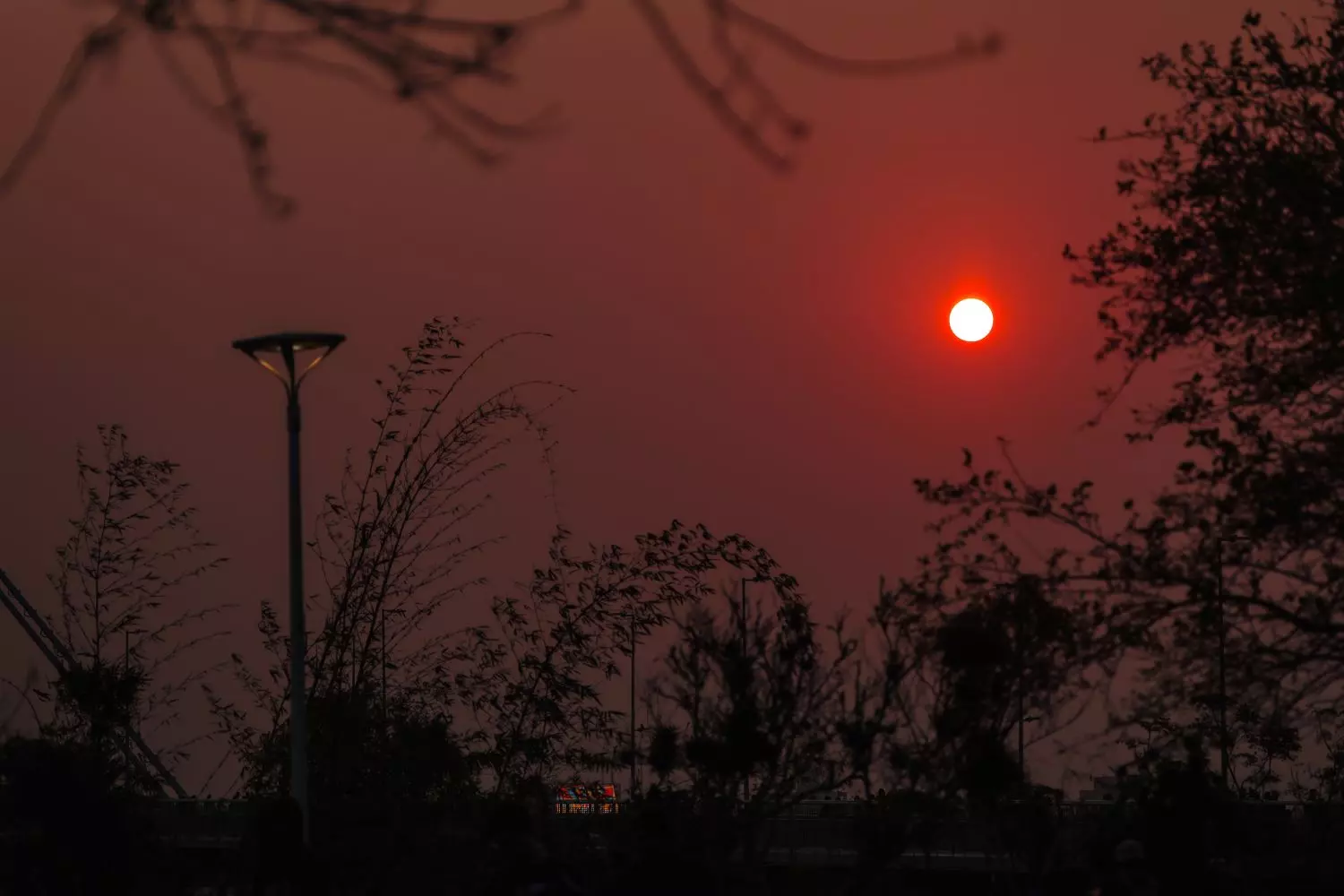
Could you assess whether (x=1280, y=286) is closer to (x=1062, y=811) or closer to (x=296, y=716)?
(x=1062, y=811)

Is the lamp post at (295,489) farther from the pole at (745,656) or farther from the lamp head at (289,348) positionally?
the pole at (745,656)

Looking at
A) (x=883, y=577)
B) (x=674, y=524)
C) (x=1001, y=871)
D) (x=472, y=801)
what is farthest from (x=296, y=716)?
(x=1001, y=871)

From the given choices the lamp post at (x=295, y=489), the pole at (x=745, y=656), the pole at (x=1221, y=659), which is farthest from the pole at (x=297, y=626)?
the pole at (x=1221, y=659)

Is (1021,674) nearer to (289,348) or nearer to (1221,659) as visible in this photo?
(1221,659)

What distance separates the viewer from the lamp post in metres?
17.3

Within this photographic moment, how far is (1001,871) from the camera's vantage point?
61.2ft

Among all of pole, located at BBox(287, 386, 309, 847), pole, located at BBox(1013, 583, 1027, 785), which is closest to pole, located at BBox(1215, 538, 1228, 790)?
pole, located at BBox(1013, 583, 1027, 785)

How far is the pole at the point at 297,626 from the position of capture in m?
17.0

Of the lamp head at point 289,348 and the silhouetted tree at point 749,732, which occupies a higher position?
the lamp head at point 289,348

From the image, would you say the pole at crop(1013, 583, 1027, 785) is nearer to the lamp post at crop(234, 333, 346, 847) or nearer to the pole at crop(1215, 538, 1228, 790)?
the pole at crop(1215, 538, 1228, 790)

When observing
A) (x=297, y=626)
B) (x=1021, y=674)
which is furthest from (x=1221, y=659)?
(x=297, y=626)

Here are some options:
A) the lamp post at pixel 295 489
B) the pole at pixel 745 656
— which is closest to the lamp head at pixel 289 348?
the lamp post at pixel 295 489

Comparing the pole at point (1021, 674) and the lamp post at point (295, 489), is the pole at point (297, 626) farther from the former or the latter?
the pole at point (1021, 674)

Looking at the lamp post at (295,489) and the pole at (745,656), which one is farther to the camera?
the lamp post at (295,489)
